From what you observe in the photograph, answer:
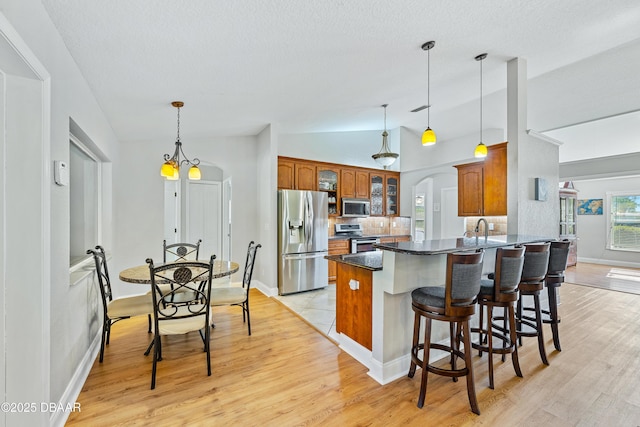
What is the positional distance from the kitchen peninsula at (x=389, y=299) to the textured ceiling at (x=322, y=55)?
1.81 metres

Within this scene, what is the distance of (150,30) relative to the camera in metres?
1.94

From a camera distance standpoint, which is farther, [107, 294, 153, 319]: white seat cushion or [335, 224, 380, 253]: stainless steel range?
[335, 224, 380, 253]: stainless steel range

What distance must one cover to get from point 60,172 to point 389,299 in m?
2.46

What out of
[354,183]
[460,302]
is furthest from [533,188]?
[354,183]

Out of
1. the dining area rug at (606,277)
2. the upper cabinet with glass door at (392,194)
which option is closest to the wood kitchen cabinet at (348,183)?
the upper cabinet with glass door at (392,194)

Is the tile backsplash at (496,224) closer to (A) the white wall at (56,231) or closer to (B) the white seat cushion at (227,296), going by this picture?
(B) the white seat cushion at (227,296)

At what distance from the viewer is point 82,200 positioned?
2.96 meters

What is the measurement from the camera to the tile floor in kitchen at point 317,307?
331 cm

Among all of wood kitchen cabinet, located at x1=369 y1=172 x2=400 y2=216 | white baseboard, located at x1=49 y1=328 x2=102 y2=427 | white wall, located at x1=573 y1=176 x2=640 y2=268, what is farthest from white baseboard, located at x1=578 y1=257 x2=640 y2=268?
white baseboard, located at x1=49 y1=328 x2=102 y2=427

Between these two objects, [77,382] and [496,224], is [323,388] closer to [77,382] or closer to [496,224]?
[77,382]

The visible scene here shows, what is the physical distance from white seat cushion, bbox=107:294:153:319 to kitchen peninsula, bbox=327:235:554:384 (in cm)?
185

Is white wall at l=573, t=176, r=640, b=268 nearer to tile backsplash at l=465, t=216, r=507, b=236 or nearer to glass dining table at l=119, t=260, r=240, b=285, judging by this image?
tile backsplash at l=465, t=216, r=507, b=236

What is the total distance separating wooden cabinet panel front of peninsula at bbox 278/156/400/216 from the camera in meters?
5.10

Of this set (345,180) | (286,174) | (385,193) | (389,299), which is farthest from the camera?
(385,193)
